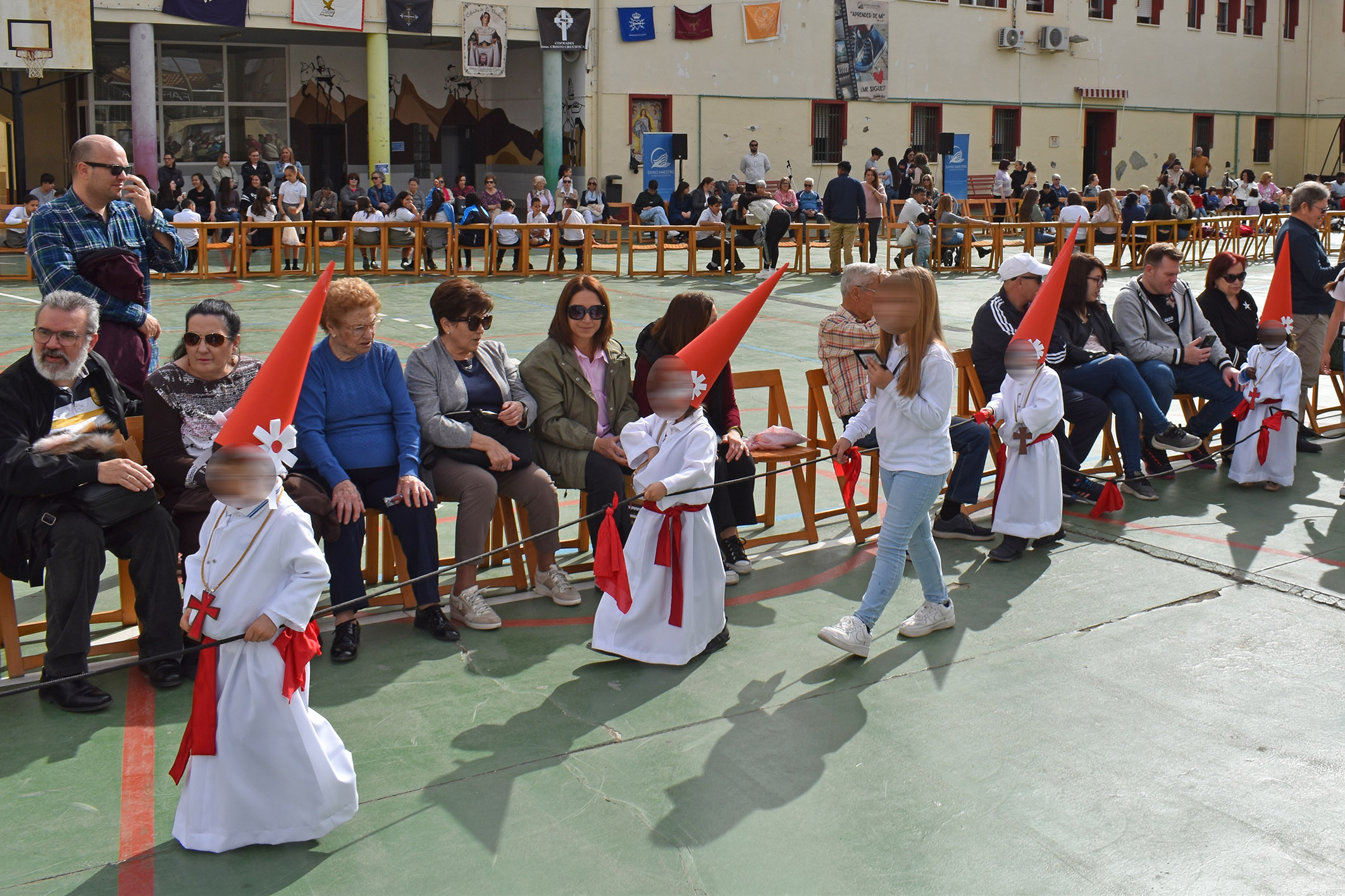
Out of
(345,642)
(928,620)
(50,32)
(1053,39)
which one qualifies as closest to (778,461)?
(928,620)

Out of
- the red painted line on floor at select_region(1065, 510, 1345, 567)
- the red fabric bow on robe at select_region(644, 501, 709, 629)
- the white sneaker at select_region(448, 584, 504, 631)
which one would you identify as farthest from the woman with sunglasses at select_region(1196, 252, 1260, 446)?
the white sneaker at select_region(448, 584, 504, 631)

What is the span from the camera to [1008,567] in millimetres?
6230

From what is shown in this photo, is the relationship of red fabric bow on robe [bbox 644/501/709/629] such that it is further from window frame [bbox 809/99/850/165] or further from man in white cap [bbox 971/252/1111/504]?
window frame [bbox 809/99/850/165]

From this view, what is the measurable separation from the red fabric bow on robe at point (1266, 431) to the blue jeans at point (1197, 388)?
1.59 feet

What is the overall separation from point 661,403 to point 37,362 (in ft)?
7.63

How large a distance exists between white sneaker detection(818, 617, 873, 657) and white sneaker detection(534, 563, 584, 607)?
126cm

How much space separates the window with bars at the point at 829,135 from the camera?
32438 mm

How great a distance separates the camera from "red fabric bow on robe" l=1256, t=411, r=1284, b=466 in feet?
24.8

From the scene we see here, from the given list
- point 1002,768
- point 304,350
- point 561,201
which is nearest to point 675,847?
point 1002,768

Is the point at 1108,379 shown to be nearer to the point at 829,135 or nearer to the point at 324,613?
the point at 324,613

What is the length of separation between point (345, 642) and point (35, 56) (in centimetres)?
2276

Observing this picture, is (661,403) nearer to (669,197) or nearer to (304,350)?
(304,350)

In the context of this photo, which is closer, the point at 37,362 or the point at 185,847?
the point at 185,847

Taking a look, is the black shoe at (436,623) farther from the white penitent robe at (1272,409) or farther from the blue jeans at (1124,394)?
the white penitent robe at (1272,409)
